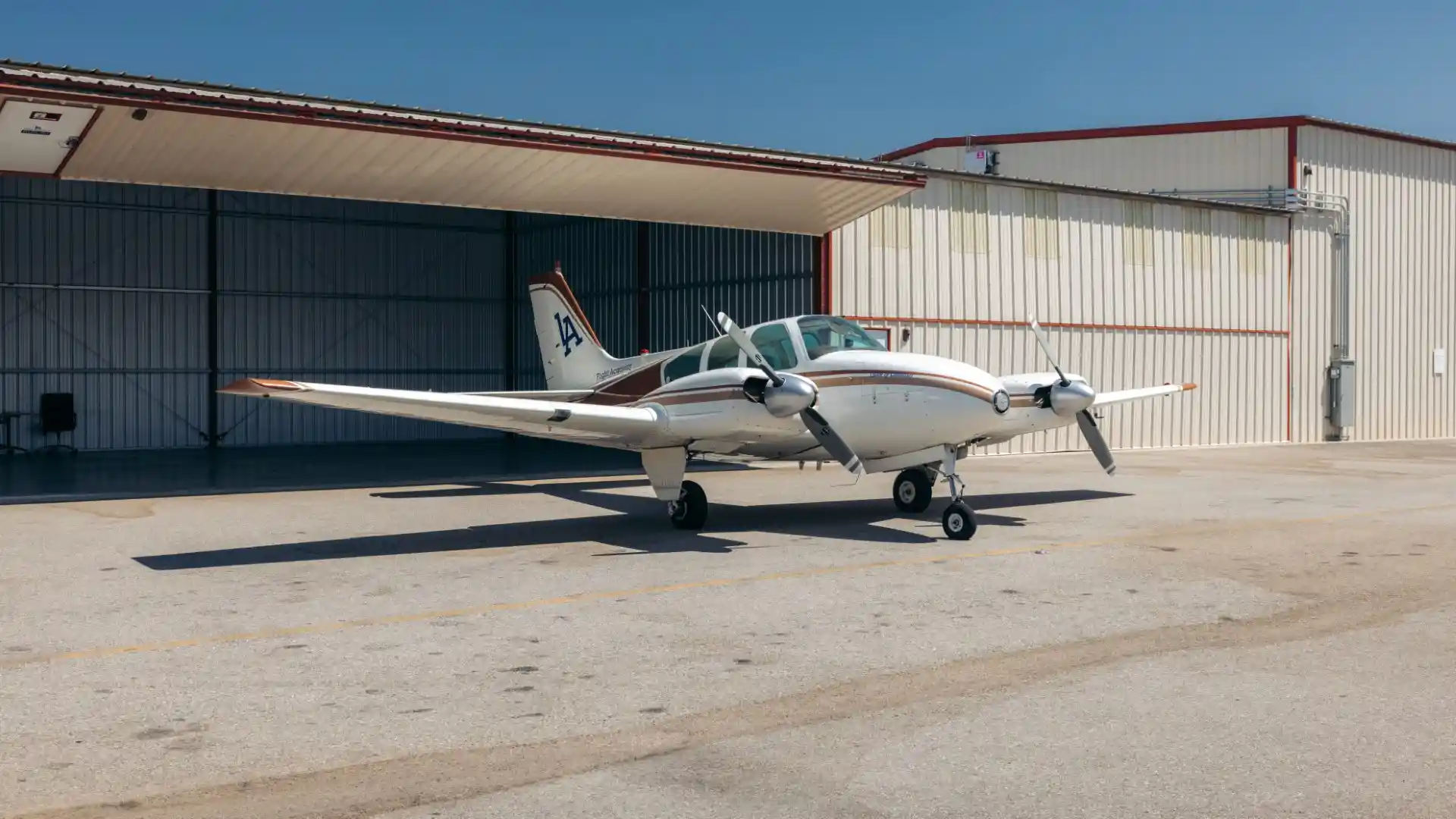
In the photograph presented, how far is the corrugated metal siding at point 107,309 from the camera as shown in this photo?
2884 centimetres

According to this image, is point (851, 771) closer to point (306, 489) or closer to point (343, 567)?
point (343, 567)

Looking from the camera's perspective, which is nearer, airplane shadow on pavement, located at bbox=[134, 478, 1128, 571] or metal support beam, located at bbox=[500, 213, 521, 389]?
airplane shadow on pavement, located at bbox=[134, 478, 1128, 571]

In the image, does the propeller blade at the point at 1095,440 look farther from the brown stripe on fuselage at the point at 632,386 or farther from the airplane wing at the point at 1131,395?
the brown stripe on fuselage at the point at 632,386

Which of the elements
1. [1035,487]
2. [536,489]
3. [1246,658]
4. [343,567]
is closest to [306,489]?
[536,489]

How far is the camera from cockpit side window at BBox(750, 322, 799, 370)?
44.9ft

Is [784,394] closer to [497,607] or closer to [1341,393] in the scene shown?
[497,607]

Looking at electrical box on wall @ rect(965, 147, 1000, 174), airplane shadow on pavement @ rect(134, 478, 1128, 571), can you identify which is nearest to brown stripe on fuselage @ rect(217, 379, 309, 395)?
airplane shadow on pavement @ rect(134, 478, 1128, 571)

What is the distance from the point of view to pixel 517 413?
1293 cm

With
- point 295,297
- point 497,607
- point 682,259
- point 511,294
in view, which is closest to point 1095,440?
point 497,607

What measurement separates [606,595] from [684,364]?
575 cm

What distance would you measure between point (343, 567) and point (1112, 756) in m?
7.66

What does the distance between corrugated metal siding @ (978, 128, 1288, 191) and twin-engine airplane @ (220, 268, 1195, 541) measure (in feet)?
67.4

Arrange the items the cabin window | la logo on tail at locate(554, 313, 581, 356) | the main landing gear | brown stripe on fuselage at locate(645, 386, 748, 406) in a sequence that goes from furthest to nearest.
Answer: la logo on tail at locate(554, 313, 581, 356) < the cabin window < brown stripe on fuselage at locate(645, 386, 748, 406) < the main landing gear

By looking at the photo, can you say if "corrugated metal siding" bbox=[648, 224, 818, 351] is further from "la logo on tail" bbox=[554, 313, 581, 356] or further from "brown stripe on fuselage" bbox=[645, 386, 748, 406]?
"brown stripe on fuselage" bbox=[645, 386, 748, 406]
